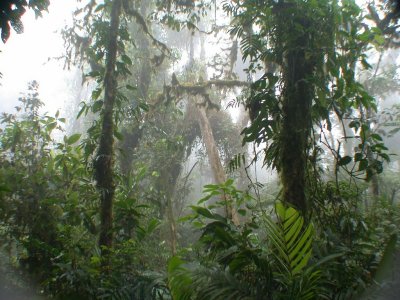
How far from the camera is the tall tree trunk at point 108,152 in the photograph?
4250 millimetres

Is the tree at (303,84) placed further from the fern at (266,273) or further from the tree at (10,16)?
the tree at (10,16)

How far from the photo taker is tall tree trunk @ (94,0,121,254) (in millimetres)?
4250

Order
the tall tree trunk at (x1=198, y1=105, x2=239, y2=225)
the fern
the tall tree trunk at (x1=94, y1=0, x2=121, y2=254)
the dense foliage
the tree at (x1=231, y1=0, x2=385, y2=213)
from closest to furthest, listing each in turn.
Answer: the fern
the dense foliage
the tree at (x1=231, y1=0, x2=385, y2=213)
the tall tree trunk at (x1=94, y1=0, x2=121, y2=254)
the tall tree trunk at (x1=198, y1=105, x2=239, y2=225)

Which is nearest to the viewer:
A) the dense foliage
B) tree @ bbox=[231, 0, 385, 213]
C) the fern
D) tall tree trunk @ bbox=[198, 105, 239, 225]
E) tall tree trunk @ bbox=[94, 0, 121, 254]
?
the fern

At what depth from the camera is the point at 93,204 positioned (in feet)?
16.1

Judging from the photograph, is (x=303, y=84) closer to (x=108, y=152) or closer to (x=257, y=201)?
(x=257, y=201)

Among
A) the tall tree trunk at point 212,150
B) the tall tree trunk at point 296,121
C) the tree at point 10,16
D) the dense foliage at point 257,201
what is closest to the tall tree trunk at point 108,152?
the dense foliage at point 257,201

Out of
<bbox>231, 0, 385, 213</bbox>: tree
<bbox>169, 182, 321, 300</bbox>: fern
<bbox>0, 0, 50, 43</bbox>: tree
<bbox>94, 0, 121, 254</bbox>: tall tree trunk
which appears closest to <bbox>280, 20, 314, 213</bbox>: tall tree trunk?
<bbox>231, 0, 385, 213</bbox>: tree

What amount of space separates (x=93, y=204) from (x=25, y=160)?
1.73m

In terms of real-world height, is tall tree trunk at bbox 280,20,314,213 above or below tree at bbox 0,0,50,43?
below

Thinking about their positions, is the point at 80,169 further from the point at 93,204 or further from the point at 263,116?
the point at 263,116

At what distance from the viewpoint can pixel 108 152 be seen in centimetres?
447

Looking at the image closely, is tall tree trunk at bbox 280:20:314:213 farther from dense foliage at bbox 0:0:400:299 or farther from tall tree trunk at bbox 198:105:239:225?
tall tree trunk at bbox 198:105:239:225

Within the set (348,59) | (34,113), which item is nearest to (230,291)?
(348,59)
